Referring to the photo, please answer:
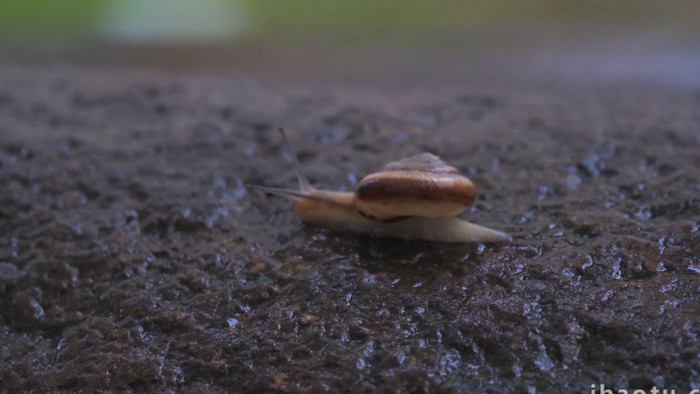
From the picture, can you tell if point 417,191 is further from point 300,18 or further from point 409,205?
point 300,18

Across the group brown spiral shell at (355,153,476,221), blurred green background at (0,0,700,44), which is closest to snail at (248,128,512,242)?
brown spiral shell at (355,153,476,221)

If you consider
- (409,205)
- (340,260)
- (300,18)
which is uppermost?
(409,205)

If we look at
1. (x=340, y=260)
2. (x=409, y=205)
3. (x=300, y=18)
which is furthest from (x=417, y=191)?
(x=300, y=18)

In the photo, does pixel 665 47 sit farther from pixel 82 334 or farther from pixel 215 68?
pixel 82 334

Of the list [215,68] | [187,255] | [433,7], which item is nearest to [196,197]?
[187,255]

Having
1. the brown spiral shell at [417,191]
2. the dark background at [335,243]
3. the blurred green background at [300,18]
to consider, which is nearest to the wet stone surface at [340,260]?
the dark background at [335,243]

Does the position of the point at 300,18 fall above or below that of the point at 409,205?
below

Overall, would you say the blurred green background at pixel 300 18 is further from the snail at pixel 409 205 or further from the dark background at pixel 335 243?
the snail at pixel 409 205
